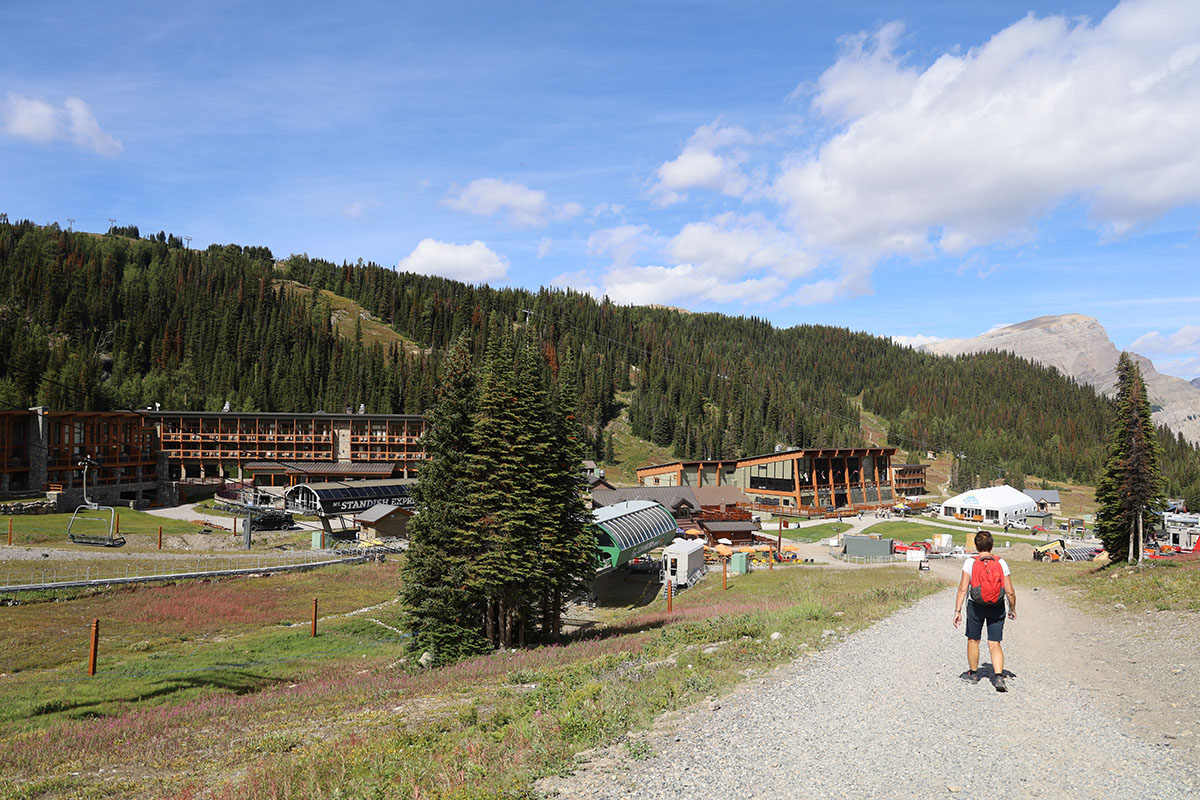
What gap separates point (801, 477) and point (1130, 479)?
63253 millimetres

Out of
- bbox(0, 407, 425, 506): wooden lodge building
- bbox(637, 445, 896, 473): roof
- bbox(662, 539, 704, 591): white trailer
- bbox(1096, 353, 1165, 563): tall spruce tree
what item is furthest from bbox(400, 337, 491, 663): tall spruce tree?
bbox(637, 445, 896, 473): roof

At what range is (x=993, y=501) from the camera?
105 meters

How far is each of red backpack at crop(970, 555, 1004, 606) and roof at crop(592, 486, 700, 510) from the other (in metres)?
73.3

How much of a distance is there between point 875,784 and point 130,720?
19536mm

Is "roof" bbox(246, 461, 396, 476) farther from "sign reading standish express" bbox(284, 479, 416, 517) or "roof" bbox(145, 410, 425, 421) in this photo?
"sign reading standish express" bbox(284, 479, 416, 517)

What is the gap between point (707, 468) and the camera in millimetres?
117938

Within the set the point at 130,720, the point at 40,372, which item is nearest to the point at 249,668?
the point at 130,720

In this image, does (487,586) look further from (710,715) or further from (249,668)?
(710,715)

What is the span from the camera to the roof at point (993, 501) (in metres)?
104

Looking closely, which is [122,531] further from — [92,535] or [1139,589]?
[1139,589]

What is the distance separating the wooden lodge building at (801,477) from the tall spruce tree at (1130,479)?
58.2 metres

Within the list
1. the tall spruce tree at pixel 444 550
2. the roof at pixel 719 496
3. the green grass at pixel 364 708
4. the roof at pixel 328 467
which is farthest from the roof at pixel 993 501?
the tall spruce tree at pixel 444 550

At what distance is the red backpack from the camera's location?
11602 mm

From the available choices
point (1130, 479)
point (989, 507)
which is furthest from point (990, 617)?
point (989, 507)
